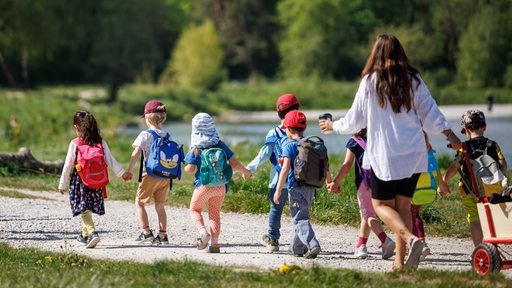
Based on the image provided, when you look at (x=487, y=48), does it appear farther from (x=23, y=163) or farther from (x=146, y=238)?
(x=146, y=238)

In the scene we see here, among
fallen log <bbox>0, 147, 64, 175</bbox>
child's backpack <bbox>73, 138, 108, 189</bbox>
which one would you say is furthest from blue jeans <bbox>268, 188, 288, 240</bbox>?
fallen log <bbox>0, 147, 64, 175</bbox>

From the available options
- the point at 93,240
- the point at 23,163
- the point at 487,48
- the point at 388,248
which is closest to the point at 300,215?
the point at 388,248

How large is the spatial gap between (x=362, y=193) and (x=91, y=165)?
9.35 feet

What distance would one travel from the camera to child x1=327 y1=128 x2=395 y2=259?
8883mm

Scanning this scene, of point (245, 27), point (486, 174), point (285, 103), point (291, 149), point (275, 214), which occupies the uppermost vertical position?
point (245, 27)

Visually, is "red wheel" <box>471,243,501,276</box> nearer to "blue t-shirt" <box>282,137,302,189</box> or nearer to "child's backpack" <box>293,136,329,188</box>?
"child's backpack" <box>293,136,329,188</box>

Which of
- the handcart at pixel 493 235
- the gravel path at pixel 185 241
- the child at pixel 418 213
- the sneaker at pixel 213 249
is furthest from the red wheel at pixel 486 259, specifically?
the sneaker at pixel 213 249

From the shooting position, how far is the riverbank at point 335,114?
162 ft

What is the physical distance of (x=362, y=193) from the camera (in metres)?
9.15

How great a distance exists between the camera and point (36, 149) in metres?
23.3

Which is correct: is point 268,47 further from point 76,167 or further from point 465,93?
point 76,167

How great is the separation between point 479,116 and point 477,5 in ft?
191

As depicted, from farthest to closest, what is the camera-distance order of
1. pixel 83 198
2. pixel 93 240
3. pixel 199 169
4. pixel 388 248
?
pixel 83 198
pixel 93 240
pixel 199 169
pixel 388 248

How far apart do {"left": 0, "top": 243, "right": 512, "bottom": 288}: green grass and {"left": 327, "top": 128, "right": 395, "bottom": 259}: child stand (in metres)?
1.36
